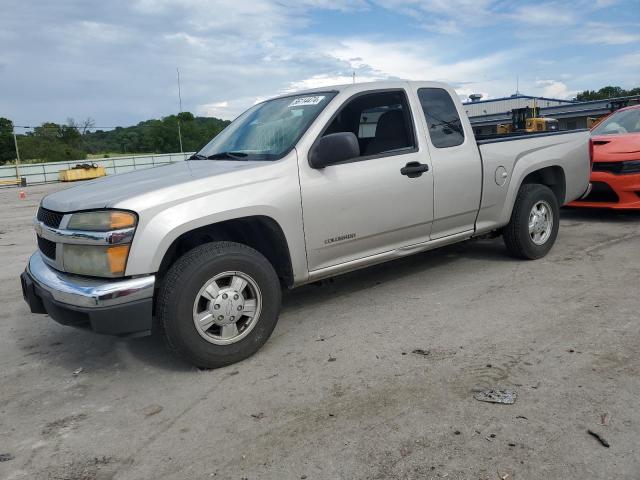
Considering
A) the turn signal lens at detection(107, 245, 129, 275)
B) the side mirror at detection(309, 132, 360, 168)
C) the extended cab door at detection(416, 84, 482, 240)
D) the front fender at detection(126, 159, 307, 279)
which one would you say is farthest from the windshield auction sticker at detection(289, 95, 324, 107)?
the turn signal lens at detection(107, 245, 129, 275)

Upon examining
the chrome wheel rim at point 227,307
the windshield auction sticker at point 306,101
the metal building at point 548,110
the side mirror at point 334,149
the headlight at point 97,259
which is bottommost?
the chrome wheel rim at point 227,307

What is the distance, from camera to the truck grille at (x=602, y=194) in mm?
7395

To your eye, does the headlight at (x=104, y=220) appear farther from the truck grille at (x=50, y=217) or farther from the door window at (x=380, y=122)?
the door window at (x=380, y=122)

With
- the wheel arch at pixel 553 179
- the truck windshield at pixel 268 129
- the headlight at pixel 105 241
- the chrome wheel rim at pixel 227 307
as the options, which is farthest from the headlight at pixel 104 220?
the wheel arch at pixel 553 179

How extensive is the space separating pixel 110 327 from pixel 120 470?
0.88 meters

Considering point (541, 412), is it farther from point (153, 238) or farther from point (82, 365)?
point (82, 365)

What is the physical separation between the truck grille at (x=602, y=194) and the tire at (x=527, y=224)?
2.07 meters

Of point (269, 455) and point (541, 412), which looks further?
point (541, 412)

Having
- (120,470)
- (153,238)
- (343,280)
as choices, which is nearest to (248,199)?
(153,238)

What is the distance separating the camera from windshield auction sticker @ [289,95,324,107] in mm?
4297

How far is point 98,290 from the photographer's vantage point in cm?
312

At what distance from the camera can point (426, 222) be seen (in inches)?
182

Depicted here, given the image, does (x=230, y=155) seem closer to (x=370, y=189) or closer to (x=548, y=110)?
(x=370, y=189)

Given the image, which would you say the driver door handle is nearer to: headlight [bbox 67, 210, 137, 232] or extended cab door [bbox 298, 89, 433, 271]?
extended cab door [bbox 298, 89, 433, 271]
